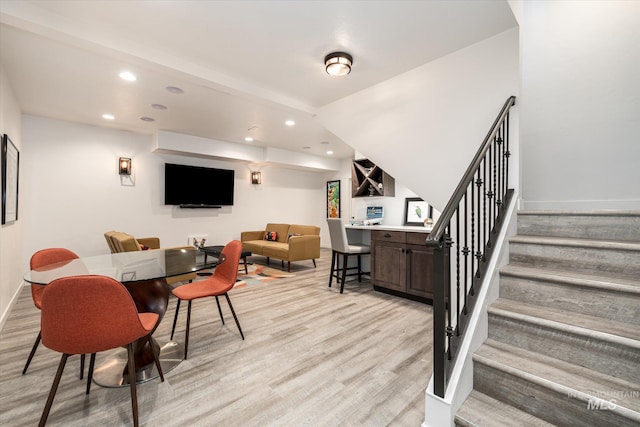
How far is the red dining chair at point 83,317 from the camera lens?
1.37 m

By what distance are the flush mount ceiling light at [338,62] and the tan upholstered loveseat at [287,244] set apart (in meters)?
3.23

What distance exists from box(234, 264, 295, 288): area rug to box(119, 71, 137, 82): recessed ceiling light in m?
2.93

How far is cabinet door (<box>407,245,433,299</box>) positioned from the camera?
132 inches

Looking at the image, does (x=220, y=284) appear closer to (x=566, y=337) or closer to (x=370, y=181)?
(x=566, y=337)

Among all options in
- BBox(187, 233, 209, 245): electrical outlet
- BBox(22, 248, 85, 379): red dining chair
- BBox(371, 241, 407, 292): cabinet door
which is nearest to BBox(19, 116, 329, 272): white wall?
BBox(187, 233, 209, 245): electrical outlet

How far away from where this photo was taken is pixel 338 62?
8.75 feet

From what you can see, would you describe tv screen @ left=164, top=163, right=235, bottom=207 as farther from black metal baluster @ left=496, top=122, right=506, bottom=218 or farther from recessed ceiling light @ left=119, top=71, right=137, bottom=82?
black metal baluster @ left=496, top=122, right=506, bottom=218

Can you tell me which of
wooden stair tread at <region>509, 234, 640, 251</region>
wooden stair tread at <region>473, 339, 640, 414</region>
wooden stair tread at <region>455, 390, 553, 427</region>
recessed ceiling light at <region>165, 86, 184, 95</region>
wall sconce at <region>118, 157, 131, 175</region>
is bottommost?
wooden stair tread at <region>455, 390, 553, 427</region>

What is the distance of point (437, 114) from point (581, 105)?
47.0 inches

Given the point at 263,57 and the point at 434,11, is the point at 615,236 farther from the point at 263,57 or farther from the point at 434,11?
the point at 263,57

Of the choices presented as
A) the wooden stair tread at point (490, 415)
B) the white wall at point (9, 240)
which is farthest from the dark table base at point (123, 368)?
the wooden stair tread at point (490, 415)

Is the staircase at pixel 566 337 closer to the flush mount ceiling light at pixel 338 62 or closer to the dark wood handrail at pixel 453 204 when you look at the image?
the dark wood handrail at pixel 453 204

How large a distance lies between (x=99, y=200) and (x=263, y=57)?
4.26 meters

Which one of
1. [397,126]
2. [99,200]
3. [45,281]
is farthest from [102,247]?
[397,126]
